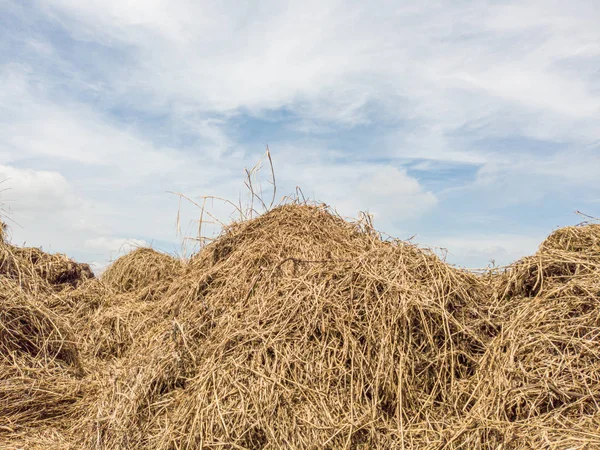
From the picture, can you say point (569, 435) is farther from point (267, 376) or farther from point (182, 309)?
point (182, 309)

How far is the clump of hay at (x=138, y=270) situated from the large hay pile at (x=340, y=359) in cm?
351

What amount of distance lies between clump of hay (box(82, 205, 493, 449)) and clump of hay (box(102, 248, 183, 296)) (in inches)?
159

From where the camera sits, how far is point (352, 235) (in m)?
4.79

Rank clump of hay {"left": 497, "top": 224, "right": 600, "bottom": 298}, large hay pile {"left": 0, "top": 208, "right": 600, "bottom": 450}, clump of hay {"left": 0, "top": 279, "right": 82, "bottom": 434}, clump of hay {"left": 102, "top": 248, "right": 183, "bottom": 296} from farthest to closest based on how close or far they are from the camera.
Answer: clump of hay {"left": 102, "top": 248, "right": 183, "bottom": 296} < clump of hay {"left": 0, "top": 279, "right": 82, "bottom": 434} < clump of hay {"left": 497, "top": 224, "right": 600, "bottom": 298} < large hay pile {"left": 0, "top": 208, "right": 600, "bottom": 450}

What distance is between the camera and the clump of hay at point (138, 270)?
8.18 meters

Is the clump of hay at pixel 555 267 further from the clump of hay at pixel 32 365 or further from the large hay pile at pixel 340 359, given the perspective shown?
the clump of hay at pixel 32 365

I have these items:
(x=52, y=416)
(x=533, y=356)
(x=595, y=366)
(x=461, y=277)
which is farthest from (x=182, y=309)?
(x=595, y=366)

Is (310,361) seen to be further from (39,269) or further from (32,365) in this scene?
A: (39,269)

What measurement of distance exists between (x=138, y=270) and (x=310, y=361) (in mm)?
5750

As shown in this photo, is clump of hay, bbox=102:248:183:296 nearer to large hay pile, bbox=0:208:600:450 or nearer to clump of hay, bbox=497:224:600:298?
large hay pile, bbox=0:208:600:450

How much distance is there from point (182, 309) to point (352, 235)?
166 cm

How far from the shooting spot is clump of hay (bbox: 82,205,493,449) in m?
3.03

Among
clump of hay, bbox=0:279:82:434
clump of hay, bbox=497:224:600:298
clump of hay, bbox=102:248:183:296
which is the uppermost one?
clump of hay, bbox=102:248:183:296

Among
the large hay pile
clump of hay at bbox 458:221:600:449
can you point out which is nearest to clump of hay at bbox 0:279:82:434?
the large hay pile
